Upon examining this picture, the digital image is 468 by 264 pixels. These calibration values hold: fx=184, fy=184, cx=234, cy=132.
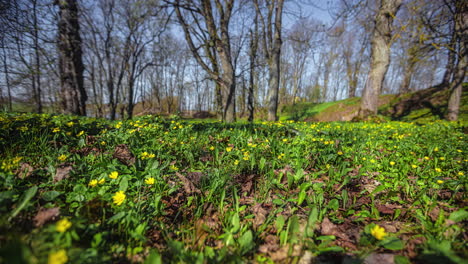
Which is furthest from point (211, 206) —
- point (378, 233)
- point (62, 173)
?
point (62, 173)

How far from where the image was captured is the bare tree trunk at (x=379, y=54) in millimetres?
7043

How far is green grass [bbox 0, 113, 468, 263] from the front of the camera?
38.8 inches

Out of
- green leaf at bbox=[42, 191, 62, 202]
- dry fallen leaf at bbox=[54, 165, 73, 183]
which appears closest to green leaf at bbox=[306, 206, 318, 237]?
green leaf at bbox=[42, 191, 62, 202]

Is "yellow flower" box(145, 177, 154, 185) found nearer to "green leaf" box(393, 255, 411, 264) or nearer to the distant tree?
"green leaf" box(393, 255, 411, 264)

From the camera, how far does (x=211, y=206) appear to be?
149 centimetres

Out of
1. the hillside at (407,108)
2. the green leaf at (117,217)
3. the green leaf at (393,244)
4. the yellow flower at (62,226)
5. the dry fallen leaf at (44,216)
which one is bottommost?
the green leaf at (393,244)

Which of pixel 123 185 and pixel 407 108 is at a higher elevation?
pixel 407 108

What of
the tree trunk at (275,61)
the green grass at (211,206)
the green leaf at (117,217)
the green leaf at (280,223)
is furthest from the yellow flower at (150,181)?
the tree trunk at (275,61)

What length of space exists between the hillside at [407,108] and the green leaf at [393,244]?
379 inches

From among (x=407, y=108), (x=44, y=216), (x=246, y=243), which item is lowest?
(x=246, y=243)

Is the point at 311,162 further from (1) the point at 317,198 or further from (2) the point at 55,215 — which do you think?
(2) the point at 55,215

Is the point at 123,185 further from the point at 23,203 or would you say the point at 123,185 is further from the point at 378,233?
the point at 378,233

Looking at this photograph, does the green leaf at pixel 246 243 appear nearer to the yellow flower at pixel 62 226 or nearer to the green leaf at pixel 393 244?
the green leaf at pixel 393 244

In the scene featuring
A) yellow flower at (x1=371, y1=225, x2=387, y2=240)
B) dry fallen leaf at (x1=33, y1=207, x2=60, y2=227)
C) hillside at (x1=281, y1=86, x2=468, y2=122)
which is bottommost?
yellow flower at (x1=371, y1=225, x2=387, y2=240)
